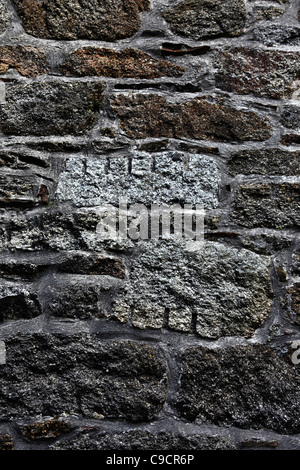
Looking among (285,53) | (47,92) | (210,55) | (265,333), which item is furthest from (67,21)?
(265,333)

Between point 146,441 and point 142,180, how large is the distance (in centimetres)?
93

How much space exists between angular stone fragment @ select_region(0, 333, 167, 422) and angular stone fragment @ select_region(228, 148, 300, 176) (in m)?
0.77

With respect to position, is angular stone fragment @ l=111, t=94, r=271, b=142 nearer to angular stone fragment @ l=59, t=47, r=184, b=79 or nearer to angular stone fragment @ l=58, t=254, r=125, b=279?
angular stone fragment @ l=59, t=47, r=184, b=79

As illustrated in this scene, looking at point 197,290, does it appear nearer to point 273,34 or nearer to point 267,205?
point 267,205

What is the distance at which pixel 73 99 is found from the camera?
1.60 m

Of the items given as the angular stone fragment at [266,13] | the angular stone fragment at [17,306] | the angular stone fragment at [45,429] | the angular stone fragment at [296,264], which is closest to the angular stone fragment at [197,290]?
the angular stone fragment at [296,264]

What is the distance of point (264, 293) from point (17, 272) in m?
0.91

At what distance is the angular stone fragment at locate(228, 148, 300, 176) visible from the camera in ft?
5.25

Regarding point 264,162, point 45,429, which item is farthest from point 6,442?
point 264,162

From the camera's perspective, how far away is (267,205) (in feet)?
5.19

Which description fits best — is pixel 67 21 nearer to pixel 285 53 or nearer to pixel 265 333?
pixel 285 53

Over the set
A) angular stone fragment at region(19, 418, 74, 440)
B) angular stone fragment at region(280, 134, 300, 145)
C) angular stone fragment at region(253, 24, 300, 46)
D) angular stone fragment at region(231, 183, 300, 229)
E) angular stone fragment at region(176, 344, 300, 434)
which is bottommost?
angular stone fragment at region(19, 418, 74, 440)

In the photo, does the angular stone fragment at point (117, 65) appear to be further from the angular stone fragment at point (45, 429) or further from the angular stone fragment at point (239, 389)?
the angular stone fragment at point (45, 429)

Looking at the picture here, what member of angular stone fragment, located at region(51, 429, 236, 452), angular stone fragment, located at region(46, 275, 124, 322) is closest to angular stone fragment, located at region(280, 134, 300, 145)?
angular stone fragment, located at region(46, 275, 124, 322)
